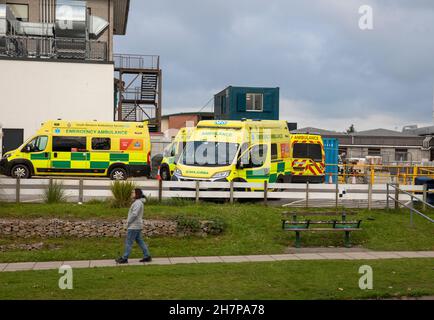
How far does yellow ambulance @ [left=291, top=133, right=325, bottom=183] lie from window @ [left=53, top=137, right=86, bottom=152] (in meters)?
9.67

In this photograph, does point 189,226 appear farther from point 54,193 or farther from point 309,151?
point 309,151

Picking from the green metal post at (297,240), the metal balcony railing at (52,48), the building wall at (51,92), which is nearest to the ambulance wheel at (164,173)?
the building wall at (51,92)

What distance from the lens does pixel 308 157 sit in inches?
1088

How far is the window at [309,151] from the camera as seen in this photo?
27.6m

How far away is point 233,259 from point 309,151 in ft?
51.1

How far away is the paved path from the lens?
11.9 meters

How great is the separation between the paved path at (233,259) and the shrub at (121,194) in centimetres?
398

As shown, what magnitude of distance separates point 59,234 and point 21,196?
4.30m

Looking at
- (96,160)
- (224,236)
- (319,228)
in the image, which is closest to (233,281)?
(224,236)

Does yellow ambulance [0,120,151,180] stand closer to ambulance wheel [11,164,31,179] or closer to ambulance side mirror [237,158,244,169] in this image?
ambulance wheel [11,164,31,179]

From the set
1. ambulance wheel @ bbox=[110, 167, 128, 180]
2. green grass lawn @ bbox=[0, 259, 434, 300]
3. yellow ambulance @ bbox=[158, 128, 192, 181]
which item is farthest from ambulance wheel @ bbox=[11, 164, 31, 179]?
green grass lawn @ bbox=[0, 259, 434, 300]

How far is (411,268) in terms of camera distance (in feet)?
36.9
